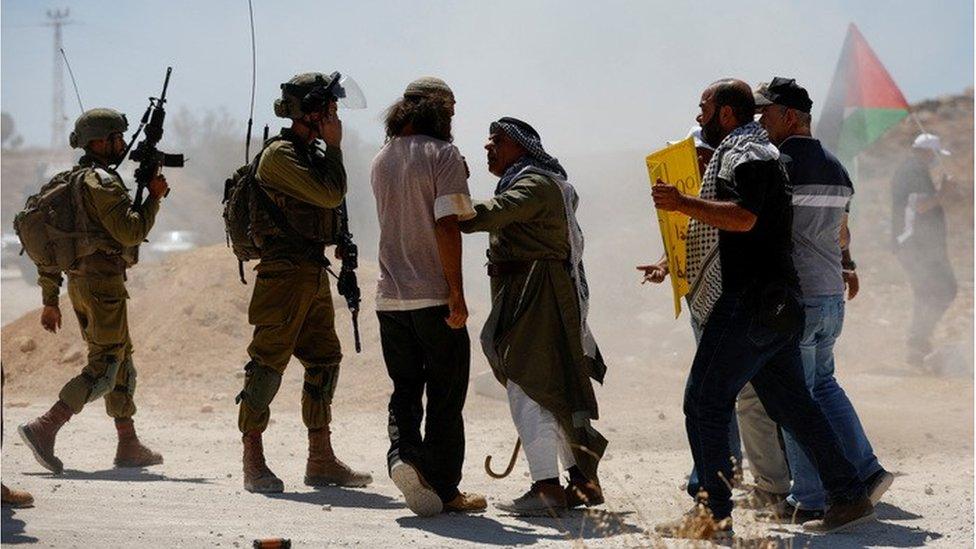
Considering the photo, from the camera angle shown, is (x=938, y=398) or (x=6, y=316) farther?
(x=6, y=316)

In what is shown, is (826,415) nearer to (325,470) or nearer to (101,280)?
(325,470)

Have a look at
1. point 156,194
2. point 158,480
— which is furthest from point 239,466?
point 156,194

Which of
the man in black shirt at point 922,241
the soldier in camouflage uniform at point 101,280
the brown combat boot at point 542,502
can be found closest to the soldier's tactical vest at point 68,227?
the soldier in camouflage uniform at point 101,280

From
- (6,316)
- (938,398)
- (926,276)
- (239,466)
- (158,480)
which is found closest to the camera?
(158,480)

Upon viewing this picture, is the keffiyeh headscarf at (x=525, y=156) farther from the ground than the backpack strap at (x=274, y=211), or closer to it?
farther from the ground

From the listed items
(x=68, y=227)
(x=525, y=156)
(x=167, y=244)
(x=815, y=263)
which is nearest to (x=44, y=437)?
(x=68, y=227)

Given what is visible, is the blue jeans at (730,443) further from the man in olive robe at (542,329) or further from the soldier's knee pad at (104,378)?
the soldier's knee pad at (104,378)

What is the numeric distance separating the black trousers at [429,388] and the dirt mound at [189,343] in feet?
16.7

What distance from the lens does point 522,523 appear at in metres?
6.04

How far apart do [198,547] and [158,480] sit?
2113 millimetres

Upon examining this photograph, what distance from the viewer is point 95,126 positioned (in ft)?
24.8

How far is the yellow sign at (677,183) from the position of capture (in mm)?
6215

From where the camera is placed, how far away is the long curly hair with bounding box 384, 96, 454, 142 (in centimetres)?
607

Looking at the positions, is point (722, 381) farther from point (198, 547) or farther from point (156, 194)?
point (156, 194)
